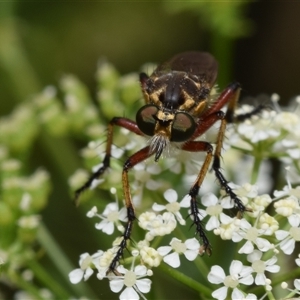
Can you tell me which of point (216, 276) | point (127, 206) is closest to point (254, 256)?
point (216, 276)

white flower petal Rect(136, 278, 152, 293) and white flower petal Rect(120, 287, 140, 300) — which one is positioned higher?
white flower petal Rect(136, 278, 152, 293)

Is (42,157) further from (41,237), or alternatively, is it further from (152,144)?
(152,144)

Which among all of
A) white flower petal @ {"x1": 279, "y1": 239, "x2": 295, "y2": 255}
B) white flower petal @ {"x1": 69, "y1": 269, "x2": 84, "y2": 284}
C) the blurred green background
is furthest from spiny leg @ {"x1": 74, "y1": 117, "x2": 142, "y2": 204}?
the blurred green background

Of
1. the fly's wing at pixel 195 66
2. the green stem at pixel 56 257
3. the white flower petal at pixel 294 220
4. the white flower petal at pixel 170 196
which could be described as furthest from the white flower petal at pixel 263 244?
the green stem at pixel 56 257

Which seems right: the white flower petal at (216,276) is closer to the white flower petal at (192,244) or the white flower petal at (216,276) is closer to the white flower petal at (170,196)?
the white flower petal at (192,244)

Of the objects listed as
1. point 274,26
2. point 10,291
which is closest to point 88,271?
point 10,291

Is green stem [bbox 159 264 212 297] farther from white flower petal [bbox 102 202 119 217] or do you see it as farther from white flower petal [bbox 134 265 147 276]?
white flower petal [bbox 102 202 119 217]
